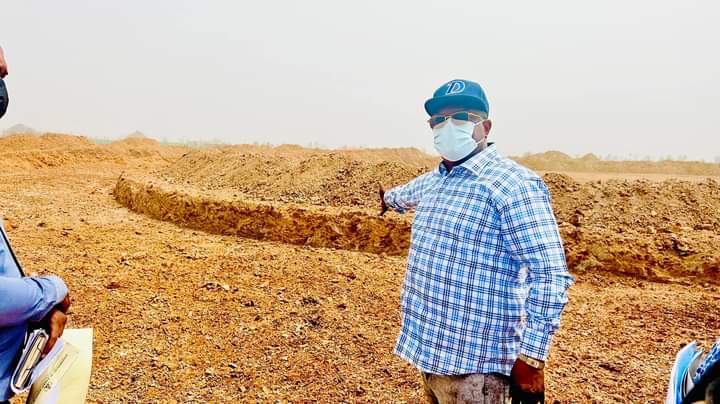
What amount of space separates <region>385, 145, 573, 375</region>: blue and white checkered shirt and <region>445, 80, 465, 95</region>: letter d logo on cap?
29cm

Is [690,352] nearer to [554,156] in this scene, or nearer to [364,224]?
[364,224]

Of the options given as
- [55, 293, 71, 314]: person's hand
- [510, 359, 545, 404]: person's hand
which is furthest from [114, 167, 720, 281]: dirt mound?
[55, 293, 71, 314]: person's hand

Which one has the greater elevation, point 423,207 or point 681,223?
point 423,207

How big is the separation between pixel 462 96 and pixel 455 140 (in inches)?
7.7

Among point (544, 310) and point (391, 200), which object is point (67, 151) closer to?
point (391, 200)

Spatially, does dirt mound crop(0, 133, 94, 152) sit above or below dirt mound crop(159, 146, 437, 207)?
above

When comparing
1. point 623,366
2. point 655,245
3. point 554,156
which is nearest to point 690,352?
point 623,366

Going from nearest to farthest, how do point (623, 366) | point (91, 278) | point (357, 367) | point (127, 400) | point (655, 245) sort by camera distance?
point (127, 400), point (357, 367), point (623, 366), point (91, 278), point (655, 245)

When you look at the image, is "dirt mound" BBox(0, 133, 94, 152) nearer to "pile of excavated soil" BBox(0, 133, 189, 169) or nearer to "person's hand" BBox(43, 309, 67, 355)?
"pile of excavated soil" BBox(0, 133, 189, 169)

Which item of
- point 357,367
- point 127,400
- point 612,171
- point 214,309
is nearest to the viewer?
point 127,400

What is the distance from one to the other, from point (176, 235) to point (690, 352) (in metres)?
8.28

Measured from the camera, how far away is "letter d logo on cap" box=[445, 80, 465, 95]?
6.80 feet

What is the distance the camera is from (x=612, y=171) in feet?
89.8

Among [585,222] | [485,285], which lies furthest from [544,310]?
[585,222]
